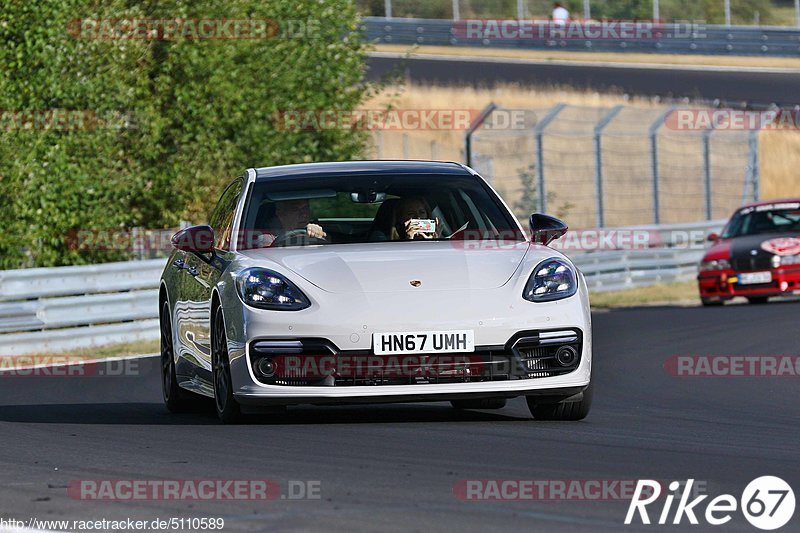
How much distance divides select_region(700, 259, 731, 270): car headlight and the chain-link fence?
17.2 ft

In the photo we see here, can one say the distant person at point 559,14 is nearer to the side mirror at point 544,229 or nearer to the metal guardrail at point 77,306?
the metal guardrail at point 77,306

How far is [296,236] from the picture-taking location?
9523 mm

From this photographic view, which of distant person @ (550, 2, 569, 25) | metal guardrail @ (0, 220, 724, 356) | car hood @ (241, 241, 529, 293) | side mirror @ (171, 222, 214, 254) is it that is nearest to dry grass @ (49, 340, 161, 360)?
metal guardrail @ (0, 220, 724, 356)

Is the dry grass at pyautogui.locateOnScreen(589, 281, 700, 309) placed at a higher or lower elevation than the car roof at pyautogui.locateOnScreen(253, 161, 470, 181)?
lower

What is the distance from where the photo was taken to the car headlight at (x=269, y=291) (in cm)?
865

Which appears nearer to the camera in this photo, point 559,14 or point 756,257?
point 756,257

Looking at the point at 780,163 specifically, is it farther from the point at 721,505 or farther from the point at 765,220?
the point at 721,505

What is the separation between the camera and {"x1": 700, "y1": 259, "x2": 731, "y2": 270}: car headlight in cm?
2180

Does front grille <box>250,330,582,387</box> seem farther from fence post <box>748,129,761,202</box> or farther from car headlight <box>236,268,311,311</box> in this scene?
fence post <box>748,129,761,202</box>

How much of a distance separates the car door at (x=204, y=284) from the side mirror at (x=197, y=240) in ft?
0.27

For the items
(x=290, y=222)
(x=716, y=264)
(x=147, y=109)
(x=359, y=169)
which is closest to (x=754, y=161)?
(x=716, y=264)

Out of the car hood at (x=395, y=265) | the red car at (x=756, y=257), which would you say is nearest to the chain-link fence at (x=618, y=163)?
the red car at (x=756, y=257)

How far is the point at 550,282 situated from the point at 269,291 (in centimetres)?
146

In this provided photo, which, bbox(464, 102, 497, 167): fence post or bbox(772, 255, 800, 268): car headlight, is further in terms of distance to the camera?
bbox(464, 102, 497, 167): fence post
